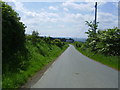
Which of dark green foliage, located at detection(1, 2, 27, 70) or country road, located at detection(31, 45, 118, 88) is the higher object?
dark green foliage, located at detection(1, 2, 27, 70)

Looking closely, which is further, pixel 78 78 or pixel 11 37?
pixel 11 37

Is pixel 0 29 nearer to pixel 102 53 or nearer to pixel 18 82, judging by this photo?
pixel 18 82

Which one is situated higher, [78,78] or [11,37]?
[11,37]

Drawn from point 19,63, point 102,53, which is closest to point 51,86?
point 19,63

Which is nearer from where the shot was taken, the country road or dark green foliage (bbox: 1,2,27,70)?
the country road

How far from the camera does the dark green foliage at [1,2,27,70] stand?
37.3 ft

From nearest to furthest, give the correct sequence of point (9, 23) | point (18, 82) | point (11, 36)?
point (18, 82) < point (9, 23) < point (11, 36)

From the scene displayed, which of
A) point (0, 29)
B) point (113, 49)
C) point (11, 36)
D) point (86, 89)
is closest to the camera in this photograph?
point (86, 89)

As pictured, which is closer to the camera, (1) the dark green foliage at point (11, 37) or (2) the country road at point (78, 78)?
(2) the country road at point (78, 78)

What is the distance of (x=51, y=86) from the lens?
8117mm

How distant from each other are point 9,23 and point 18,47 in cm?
244

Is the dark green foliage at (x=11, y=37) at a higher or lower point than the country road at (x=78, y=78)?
higher

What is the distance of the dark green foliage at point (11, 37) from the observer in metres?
11.4

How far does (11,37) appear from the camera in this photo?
41.0ft
